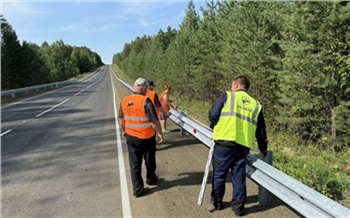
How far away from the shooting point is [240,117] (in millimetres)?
4426

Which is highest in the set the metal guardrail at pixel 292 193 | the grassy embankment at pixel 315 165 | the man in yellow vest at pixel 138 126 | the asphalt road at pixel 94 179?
the man in yellow vest at pixel 138 126

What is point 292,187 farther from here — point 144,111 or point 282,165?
point 282,165

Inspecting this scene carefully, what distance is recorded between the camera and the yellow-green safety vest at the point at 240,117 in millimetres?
4410

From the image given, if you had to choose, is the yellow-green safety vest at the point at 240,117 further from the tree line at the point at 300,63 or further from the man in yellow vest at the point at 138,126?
the tree line at the point at 300,63

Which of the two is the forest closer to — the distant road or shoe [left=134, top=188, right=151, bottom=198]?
shoe [left=134, top=188, right=151, bottom=198]

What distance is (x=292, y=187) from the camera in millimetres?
3889

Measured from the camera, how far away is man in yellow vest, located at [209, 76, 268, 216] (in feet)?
14.5

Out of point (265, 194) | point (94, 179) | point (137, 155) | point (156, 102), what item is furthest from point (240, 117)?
point (156, 102)

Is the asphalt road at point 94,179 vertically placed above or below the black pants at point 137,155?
below

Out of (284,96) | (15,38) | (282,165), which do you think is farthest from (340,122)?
(15,38)

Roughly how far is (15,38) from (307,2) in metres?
51.2

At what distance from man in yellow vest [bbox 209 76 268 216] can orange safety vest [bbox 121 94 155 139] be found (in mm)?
1358

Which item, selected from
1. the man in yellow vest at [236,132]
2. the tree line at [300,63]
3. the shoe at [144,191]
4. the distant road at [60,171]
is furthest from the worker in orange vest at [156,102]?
the tree line at [300,63]

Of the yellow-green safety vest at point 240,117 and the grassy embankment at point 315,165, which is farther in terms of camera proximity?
the grassy embankment at point 315,165
